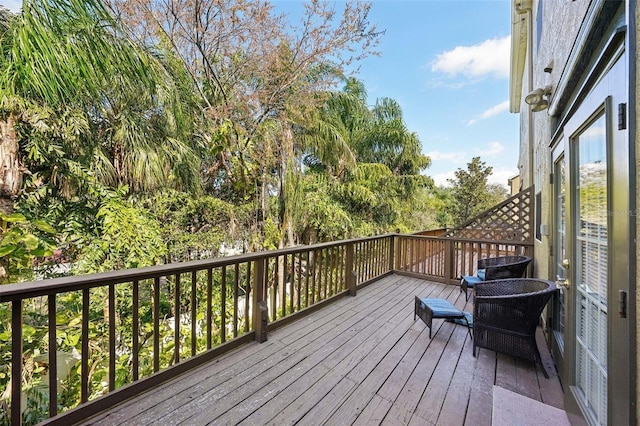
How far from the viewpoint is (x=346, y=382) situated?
2.17 metres

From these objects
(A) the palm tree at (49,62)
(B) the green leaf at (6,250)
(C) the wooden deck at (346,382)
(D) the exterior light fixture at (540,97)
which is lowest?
(C) the wooden deck at (346,382)

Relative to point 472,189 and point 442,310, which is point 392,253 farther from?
point 472,189

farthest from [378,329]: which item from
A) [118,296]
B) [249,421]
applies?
[118,296]

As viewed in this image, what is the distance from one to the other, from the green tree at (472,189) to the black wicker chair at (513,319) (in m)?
12.9

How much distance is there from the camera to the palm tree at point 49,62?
2.60 meters

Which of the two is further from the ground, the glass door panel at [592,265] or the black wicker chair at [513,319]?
the glass door panel at [592,265]

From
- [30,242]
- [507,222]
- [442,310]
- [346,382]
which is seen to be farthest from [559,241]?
[30,242]

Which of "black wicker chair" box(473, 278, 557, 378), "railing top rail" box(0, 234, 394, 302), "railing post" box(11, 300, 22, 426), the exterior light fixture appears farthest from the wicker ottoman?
"railing post" box(11, 300, 22, 426)

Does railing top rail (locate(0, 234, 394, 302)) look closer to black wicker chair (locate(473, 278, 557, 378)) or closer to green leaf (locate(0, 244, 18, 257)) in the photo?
green leaf (locate(0, 244, 18, 257))

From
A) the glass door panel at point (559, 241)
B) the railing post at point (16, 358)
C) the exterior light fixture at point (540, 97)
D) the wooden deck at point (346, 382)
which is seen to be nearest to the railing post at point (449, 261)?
the wooden deck at point (346, 382)

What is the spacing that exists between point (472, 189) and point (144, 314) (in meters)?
15.1

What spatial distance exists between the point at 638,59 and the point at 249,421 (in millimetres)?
2549

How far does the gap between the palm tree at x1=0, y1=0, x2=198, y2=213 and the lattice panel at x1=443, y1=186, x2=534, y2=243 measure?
6.30 meters

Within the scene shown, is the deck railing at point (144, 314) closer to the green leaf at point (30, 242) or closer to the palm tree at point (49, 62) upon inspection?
the green leaf at point (30, 242)
